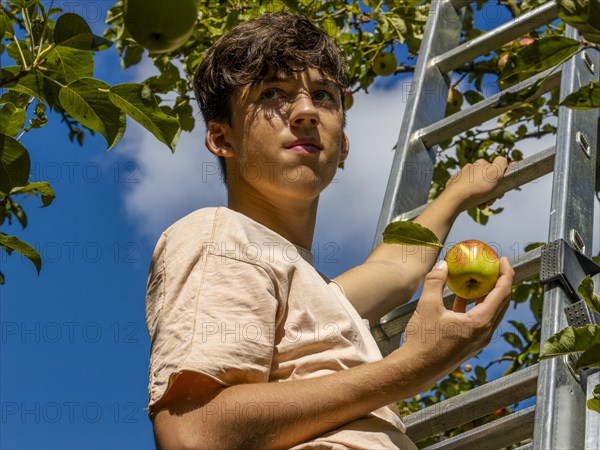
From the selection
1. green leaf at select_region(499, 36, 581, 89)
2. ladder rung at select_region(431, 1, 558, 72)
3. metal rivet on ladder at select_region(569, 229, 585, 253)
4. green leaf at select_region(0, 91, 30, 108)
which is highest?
ladder rung at select_region(431, 1, 558, 72)

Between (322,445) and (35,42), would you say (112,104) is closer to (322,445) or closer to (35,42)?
(35,42)

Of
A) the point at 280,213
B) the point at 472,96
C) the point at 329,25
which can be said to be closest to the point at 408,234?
the point at 280,213

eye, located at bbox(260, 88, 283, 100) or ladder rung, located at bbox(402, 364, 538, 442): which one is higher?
eye, located at bbox(260, 88, 283, 100)

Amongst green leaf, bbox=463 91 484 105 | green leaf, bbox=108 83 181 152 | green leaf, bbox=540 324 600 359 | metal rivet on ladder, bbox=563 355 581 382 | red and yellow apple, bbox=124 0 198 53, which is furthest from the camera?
green leaf, bbox=463 91 484 105

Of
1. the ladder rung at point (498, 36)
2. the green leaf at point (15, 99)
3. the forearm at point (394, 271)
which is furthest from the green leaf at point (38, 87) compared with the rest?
the ladder rung at point (498, 36)

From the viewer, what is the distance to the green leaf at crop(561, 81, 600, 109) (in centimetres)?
153

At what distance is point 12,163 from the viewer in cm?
166

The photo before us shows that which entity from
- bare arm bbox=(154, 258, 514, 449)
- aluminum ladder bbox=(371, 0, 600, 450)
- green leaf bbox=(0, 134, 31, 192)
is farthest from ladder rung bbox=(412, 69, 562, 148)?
green leaf bbox=(0, 134, 31, 192)

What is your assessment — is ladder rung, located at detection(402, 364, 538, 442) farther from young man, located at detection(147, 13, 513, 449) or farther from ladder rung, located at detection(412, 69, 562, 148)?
ladder rung, located at detection(412, 69, 562, 148)

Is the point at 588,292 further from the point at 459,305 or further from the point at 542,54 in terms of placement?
the point at 542,54

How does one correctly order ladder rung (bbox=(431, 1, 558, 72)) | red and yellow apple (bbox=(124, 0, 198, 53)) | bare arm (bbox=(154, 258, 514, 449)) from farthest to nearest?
ladder rung (bbox=(431, 1, 558, 72)) → bare arm (bbox=(154, 258, 514, 449)) → red and yellow apple (bbox=(124, 0, 198, 53))

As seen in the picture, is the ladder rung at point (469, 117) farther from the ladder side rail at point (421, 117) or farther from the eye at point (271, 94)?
the eye at point (271, 94)

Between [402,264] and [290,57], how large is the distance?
56 centimetres

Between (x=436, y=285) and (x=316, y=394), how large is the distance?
284 mm
